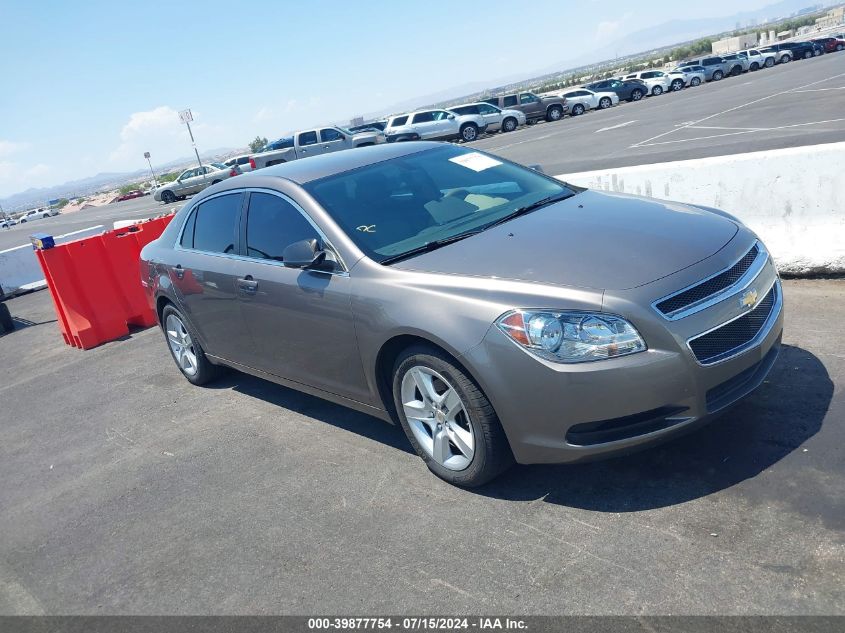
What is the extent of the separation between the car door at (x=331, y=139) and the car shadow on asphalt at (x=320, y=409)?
29844mm

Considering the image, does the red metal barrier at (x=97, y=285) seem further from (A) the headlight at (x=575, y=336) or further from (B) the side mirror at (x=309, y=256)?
(A) the headlight at (x=575, y=336)

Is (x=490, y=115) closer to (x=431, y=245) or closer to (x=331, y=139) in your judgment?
(x=331, y=139)

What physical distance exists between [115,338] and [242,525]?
5.45m

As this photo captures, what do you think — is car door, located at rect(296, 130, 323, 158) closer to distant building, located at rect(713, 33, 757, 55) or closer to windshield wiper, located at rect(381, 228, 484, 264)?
windshield wiper, located at rect(381, 228, 484, 264)

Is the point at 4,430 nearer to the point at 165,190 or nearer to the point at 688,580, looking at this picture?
the point at 688,580

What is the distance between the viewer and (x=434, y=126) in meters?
34.8

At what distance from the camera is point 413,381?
378 cm

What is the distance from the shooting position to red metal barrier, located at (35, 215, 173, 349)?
8.30 meters

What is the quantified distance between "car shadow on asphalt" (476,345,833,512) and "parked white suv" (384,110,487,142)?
31.7 meters

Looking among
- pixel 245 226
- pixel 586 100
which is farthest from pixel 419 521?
pixel 586 100

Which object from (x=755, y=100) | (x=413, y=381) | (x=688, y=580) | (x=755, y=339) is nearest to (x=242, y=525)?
(x=413, y=381)

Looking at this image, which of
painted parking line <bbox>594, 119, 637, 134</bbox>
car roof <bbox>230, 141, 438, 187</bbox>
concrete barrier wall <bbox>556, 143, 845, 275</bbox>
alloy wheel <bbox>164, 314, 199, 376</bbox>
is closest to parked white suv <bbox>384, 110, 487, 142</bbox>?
painted parking line <bbox>594, 119, 637, 134</bbox>

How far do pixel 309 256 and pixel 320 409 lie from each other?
62.1 inches

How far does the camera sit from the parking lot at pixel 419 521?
114 inches
